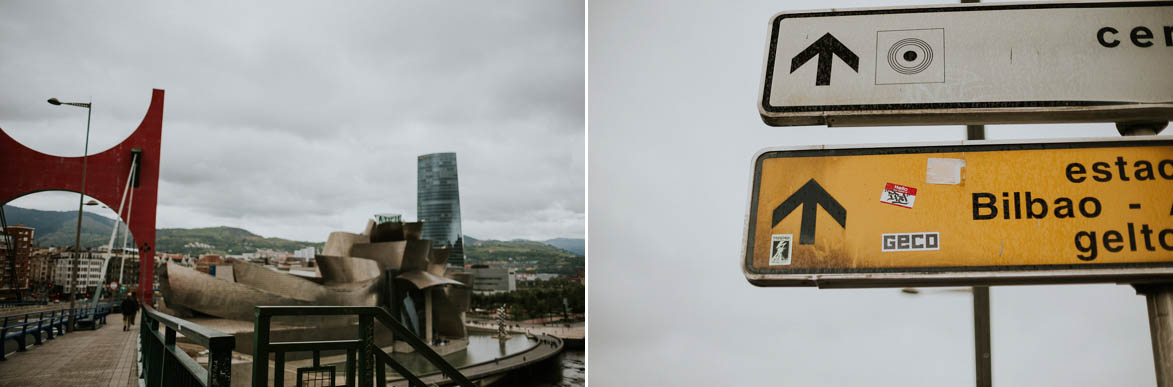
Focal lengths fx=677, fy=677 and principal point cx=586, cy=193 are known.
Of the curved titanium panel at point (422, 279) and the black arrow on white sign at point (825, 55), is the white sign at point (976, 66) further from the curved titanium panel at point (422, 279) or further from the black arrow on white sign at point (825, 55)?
the curved titanium panel at point (422, 279)

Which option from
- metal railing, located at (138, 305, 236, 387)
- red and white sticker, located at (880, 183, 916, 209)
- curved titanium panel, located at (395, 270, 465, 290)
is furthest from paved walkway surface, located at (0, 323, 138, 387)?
curved titanium panel, located at (395, 270, 465, 290)

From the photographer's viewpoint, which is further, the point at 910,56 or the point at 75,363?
the point at 75,363

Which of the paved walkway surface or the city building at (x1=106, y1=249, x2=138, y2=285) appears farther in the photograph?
the city building at (x1=106, y1=249, x2=138, y2=285)

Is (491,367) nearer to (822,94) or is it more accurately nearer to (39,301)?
(39,301)

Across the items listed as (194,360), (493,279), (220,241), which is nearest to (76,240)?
(220,241)

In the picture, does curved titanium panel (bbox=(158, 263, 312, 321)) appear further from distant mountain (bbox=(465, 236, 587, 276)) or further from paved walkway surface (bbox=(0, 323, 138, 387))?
distant mountain (bbox=(465, 236, 587, 276))

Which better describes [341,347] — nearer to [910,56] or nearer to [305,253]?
[910,56]

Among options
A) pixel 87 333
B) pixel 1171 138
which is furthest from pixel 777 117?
pixel 87 333

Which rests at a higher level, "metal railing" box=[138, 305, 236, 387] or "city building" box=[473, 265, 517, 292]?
"metal railing" box=[138, 305, 236, 387]
